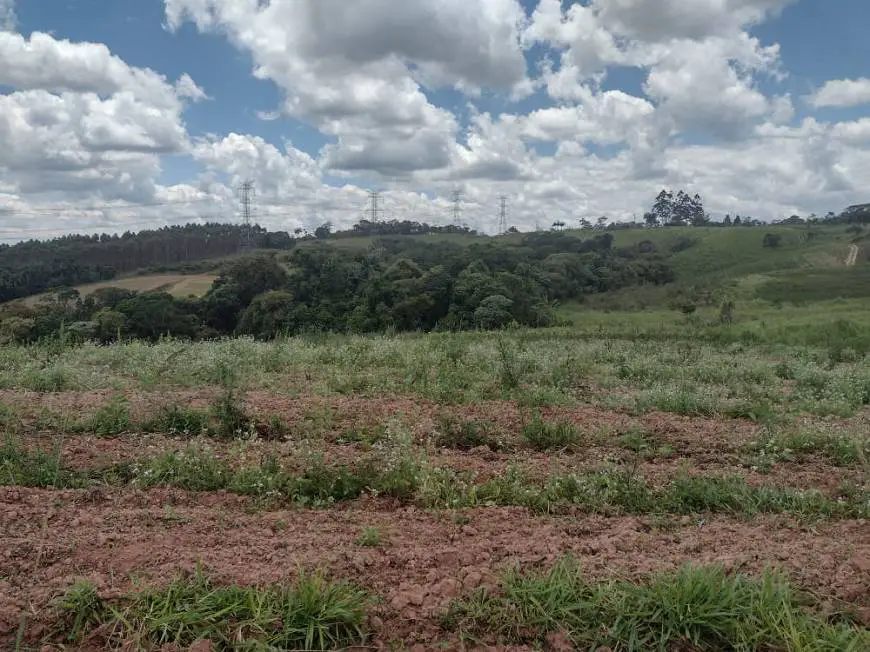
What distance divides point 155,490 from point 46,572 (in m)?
1.39

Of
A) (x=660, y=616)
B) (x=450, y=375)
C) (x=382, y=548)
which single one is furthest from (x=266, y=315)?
(x=660, y=616)

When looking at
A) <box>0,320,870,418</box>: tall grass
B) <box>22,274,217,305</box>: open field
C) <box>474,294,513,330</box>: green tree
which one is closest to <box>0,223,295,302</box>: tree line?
<box>22,274,217,305</box>: open field

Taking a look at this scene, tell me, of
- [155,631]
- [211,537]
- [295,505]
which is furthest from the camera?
Answer: [295,505]

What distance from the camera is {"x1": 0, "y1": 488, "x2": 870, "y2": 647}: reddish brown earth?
3072 mm

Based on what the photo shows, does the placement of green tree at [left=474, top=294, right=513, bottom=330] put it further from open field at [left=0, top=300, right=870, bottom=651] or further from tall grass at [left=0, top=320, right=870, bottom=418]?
open field at [left=0, top=300, right=870, bottom=651]

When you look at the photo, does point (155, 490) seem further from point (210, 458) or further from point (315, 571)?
point (315, 571)

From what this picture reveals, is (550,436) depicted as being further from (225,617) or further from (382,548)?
(225,617)

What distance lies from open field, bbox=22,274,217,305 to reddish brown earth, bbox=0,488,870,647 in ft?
124

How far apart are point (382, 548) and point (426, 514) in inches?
30.7

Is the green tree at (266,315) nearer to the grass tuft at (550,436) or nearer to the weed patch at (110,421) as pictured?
the weed patch at (110,421)

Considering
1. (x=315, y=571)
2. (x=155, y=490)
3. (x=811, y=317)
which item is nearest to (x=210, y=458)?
(x=155, y=490)

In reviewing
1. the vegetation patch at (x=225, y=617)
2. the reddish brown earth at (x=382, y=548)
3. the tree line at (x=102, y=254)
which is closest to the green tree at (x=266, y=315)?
the tree line at (x=102, y=254)

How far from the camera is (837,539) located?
3.81m

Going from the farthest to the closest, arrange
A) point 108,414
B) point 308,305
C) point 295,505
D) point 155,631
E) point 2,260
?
point 2,260 < point 308,305 < point 108,414 < point 295,505 < point 155,631
